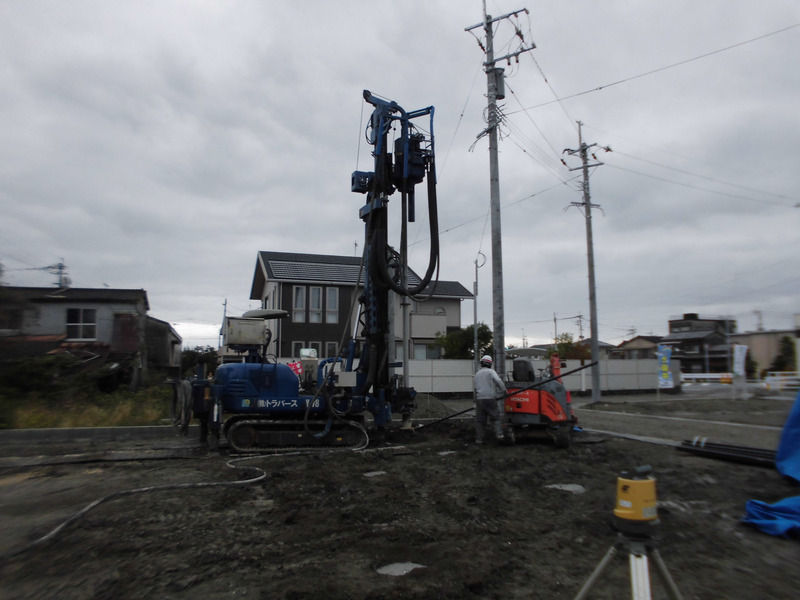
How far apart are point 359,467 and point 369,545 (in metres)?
3.51

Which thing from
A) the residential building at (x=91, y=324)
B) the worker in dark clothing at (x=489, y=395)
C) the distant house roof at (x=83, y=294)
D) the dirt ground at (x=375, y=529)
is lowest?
the dirt ground at (x=375, y=529)

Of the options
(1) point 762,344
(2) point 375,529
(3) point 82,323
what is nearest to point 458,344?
(3) point 82,323

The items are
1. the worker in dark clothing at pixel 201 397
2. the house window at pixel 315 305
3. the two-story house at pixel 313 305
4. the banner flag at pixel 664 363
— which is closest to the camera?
the worker in dark clothing at pixel 201 397

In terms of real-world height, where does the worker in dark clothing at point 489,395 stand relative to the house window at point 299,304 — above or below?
below

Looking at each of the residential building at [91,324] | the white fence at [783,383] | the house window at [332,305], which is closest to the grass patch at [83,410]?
the residential building at [91,324]

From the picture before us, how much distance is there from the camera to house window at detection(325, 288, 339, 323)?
28.3m

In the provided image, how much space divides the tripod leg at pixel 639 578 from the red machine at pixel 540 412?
6.60 m

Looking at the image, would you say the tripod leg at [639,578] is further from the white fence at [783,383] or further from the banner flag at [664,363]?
the white fence at [783,383]

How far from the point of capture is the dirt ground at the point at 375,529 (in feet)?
13.4

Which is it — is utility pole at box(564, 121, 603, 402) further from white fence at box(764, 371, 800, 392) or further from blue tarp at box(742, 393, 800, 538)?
blue tarp at box(742, 393, 800, 538)

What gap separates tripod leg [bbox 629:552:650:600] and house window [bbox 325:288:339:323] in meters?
25.4

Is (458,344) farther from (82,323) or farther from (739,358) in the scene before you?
(82,323)

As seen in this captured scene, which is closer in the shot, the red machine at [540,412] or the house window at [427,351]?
the red machine at [540,412]

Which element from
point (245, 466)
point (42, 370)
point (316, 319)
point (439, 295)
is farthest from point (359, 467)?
point (439, 295)
